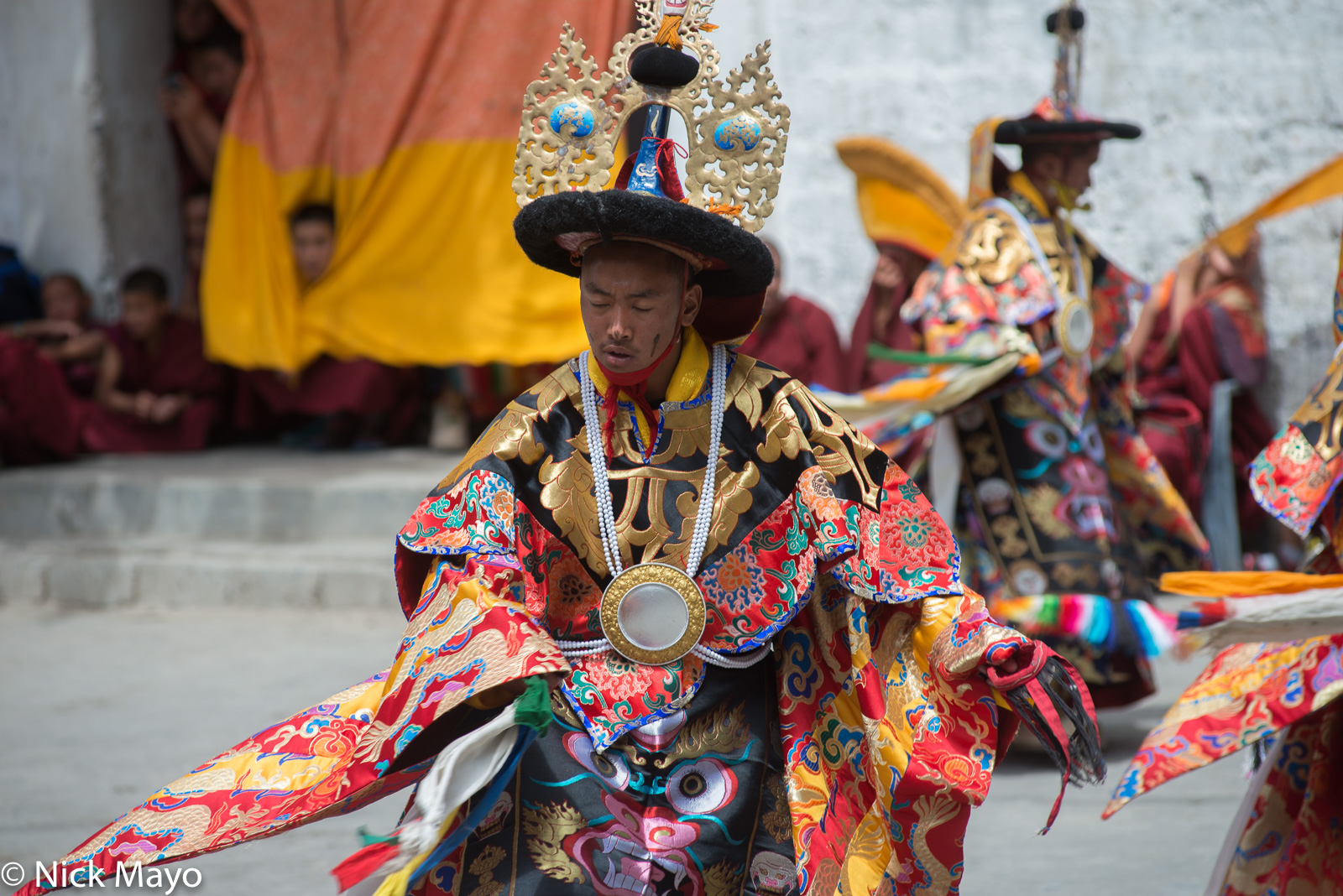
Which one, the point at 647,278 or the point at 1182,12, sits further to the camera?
the point at 1182,12

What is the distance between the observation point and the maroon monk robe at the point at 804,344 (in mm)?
6402

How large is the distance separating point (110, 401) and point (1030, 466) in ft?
16.2

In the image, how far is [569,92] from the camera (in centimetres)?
223

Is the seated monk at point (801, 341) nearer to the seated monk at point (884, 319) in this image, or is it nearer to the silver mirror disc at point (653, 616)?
the seated monk at point (884, 319)

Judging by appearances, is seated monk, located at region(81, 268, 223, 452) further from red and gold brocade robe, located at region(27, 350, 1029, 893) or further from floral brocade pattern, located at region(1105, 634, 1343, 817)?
floral brocade pattern, located at region(1105, 634, 1343, 817)

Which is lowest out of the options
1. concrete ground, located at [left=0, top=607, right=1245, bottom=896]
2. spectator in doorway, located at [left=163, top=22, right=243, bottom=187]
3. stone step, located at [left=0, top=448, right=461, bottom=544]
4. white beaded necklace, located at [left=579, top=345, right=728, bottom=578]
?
concrete ground, located at [left=0, top=607, right=1245, bottom=896]

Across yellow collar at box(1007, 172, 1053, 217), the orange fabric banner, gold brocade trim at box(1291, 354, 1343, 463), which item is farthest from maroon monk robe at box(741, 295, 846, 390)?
gold brocade trim at box(1291, 354, 1343, 463)

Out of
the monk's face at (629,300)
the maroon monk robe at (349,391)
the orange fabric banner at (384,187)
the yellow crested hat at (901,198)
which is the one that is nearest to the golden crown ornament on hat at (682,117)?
the monk's face at (629,300)

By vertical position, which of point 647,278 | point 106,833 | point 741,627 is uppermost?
point 647,278

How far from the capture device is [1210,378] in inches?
237

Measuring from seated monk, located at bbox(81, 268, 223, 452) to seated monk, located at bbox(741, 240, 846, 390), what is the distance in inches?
119

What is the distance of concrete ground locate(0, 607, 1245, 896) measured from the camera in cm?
314

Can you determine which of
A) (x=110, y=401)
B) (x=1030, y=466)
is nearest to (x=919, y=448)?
(x=1030, y=466)

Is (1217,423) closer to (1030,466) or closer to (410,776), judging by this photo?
(1030,466)
